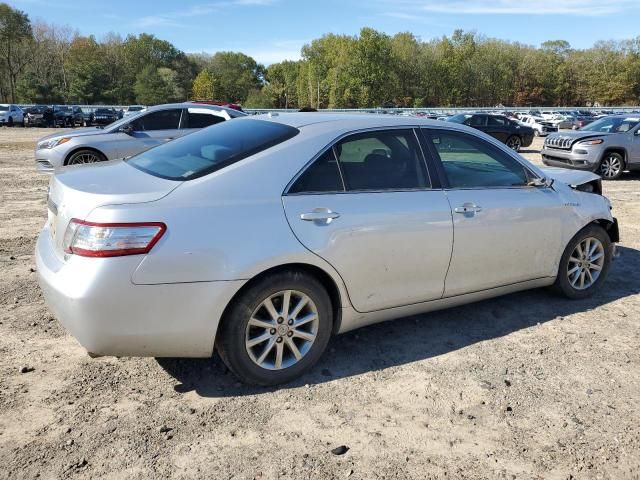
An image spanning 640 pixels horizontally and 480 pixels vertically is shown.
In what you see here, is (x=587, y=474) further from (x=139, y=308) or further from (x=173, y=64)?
(x=173, y=64)

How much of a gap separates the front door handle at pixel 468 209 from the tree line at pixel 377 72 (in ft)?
281

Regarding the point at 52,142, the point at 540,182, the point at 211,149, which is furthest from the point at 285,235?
the point at 52,142

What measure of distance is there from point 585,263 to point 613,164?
10770 mm

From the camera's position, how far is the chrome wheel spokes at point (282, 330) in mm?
3270

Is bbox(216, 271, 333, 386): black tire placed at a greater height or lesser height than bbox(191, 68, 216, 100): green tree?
lesser

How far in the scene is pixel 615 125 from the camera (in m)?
14.6

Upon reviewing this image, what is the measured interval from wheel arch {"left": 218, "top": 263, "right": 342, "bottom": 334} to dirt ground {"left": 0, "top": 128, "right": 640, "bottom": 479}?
15.6 inches

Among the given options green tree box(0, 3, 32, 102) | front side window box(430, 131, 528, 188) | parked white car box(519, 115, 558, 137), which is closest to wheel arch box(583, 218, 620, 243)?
front side window box(430, 131, 528, 188)

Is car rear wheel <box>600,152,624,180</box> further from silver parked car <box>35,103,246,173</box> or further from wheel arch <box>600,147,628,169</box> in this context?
silver parked car <box>35,103,246,173</box>

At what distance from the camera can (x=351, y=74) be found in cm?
10050

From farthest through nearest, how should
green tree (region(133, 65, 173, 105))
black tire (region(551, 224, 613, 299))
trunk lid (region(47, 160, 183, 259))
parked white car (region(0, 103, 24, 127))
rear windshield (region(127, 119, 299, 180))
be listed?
green tree (region(133, 65, 173, 105)) → parked white car (region(0, 103, 24, 127)) → black tire (region(551, 224, 613, 299)) → rear windshield (region(127, 119, 299, 180)) → trunk lid (region(47, 160, 183, 259))

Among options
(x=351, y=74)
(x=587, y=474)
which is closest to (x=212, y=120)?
(x=587, y=474)

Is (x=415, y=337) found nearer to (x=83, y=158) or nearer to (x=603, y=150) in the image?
(x=83, y=158)

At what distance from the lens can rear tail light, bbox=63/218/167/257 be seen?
2.84 metres
